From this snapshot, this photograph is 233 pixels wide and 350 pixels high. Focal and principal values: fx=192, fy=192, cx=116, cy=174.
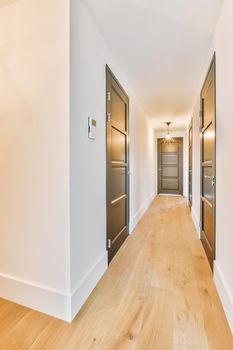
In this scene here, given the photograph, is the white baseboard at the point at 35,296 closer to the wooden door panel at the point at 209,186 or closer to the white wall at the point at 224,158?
the white wall at the point at 224,158

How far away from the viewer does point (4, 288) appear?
154 centimetres

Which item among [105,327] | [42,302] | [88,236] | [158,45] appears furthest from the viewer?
[158,45]

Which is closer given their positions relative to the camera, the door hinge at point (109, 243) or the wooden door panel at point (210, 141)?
the wooden door panel at point (210, 141)

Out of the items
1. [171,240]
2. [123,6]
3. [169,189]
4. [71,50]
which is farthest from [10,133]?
[169,189]

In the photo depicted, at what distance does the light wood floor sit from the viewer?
3.77 feet

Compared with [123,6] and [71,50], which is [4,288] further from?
[123,6]

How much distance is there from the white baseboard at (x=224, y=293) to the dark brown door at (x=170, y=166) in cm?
566

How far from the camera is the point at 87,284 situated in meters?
1.57

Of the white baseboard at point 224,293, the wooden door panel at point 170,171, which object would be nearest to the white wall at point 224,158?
the white baseboard at point 224,293

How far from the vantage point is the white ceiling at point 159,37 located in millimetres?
1573

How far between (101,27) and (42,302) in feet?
7.84

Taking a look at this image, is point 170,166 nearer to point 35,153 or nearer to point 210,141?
point 210,141

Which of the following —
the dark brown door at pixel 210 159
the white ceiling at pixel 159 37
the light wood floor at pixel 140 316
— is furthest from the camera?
the dark brown door at pixel 210 159

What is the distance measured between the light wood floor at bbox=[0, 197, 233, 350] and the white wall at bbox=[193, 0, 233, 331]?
0.55 ft
